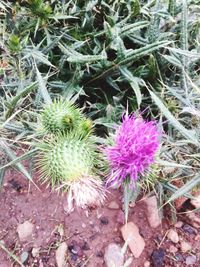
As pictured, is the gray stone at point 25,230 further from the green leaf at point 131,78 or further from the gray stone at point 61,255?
the green leaf at point 131,78

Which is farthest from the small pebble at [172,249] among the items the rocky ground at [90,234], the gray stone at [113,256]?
the gray stone at [113,256]

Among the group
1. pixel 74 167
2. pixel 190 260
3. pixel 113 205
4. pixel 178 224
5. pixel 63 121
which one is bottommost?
pixel 190 260

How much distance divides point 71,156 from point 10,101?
0.46m

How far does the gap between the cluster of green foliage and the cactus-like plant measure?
260 mm

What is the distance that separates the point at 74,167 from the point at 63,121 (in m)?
0.21

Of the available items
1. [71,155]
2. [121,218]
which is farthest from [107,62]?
[121,218]

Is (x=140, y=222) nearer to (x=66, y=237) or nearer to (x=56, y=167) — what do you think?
(x=66, y=237)

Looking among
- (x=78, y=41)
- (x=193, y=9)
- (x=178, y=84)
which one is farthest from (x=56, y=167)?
(x=193, y=9)

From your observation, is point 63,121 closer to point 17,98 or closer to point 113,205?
point 17,98

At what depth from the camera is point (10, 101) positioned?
2193 mm

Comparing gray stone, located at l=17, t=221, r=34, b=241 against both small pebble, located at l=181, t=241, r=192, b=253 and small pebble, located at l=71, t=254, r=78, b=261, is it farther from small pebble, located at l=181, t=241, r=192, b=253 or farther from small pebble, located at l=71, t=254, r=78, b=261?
small pebble, located at l=181, t=241, r=192, b=253

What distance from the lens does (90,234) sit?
2.82 meters

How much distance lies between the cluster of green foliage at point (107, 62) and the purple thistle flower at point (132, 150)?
16.7 inches

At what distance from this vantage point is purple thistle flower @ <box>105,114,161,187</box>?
6.23ft
